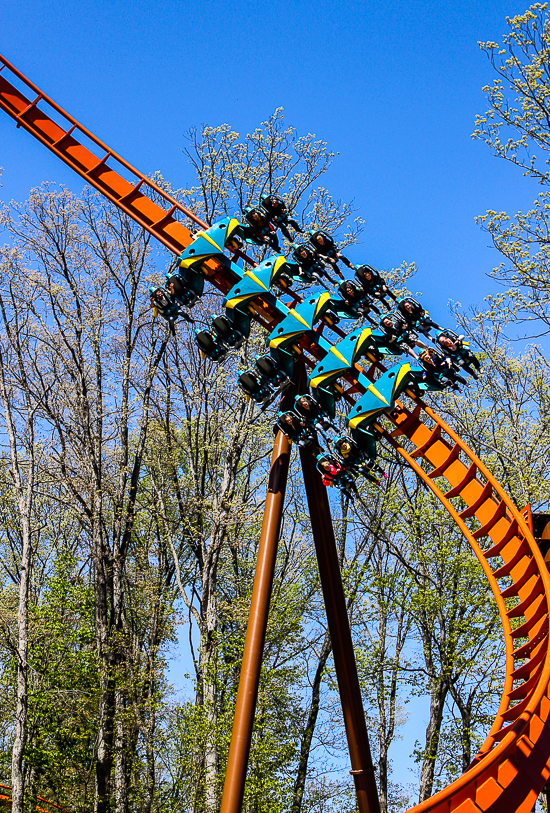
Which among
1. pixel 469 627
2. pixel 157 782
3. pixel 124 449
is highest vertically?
pixel 124 449

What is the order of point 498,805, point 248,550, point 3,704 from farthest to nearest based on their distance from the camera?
point 248,550 → point 3,704 → point 498,805

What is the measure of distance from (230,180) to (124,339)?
482cm

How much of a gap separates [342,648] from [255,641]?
1.00 metres

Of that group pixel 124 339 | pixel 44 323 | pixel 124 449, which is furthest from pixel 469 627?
pixel 44 323

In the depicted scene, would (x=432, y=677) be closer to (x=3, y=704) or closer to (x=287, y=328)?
(x=3, y=704)

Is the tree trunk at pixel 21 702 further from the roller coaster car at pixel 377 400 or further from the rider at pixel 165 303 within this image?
the roller coaster car at pixel 377 400

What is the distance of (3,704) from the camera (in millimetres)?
18078

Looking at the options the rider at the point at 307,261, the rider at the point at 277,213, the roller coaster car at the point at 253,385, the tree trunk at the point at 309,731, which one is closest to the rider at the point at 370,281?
the rider at the point at 307,261

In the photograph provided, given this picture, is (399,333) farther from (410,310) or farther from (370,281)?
(370,281)

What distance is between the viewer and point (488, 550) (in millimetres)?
7730

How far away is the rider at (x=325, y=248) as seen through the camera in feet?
26.9

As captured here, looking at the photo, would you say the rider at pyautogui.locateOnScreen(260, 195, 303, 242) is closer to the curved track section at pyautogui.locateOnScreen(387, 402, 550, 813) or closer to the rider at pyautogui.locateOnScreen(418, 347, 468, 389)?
the rider at pyautogui.locateOnScreen(418, 347, 468, 389)

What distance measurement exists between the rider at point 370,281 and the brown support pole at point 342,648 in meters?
2.09

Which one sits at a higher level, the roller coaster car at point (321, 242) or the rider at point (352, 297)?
the roller coaster car at point (321, 242)
